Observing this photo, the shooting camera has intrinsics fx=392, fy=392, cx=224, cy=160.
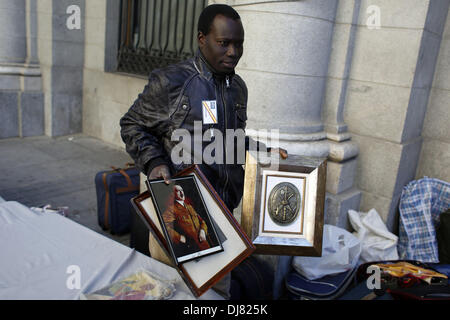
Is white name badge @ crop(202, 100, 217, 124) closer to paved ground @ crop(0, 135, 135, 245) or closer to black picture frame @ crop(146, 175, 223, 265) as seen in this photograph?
black picture frame @ crop(146, 175, 223, 265)

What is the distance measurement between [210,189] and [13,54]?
20.3 feet

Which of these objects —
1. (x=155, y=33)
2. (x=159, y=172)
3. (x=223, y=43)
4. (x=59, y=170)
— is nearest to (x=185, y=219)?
(x=159, y=172)

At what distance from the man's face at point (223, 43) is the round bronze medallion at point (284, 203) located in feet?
2.08

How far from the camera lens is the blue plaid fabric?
11.8 ft

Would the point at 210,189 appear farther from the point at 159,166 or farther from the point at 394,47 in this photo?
the point at 394,47

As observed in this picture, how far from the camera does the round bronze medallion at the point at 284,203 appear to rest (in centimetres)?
195

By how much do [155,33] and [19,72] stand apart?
243cm

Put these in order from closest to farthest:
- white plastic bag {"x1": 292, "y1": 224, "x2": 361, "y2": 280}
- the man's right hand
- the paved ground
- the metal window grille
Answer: the man's right hand
white plastic bag {"x1": 292, "y1": 224, "x2": 361, "y2": 280}
the paved ground
the metal window grille

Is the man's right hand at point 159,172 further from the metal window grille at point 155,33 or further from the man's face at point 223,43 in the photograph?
the metal window grille at point 155,33

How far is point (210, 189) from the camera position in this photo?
1.70m

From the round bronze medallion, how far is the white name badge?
46 centimetres

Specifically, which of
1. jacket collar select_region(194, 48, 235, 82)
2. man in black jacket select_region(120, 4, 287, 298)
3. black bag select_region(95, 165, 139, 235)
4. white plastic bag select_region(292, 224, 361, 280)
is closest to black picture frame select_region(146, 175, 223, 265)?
man in black jacket select_region(120, 4, 287, 298)

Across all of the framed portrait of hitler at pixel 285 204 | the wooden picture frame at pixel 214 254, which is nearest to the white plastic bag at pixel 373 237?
the framed portrait of hitler at pixel 285 204
